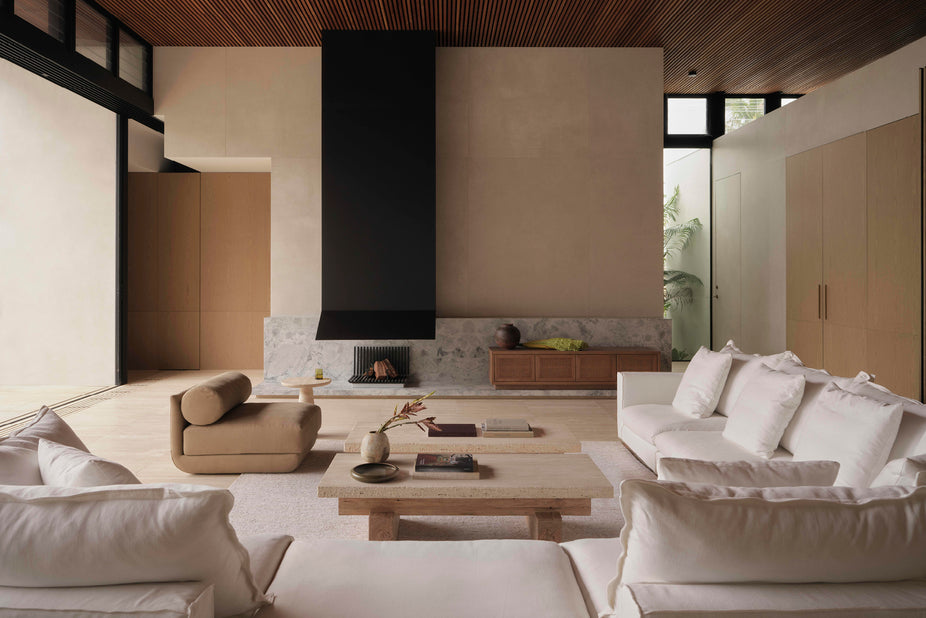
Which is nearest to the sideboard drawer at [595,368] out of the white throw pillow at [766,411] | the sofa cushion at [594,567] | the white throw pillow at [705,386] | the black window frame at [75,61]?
the white throw pillow at [705,386]

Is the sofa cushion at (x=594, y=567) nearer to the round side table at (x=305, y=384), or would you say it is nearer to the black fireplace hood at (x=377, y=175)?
the round side table at (x=305, y=384)

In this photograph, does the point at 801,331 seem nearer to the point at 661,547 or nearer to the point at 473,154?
the point at 473,154

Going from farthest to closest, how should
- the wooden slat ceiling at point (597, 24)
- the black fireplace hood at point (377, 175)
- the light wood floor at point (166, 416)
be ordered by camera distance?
the black fireplace hood at point (377, 175) → the wooden slat ceiling at point (597, 24) → the light wood floor at point (166, 416)

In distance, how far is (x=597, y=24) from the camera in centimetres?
643

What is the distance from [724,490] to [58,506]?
4.54 feet

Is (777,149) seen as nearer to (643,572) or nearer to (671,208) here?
(671,208)

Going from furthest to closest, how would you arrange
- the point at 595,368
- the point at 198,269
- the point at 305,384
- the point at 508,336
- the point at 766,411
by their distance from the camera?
the point at 198,269
the point at 508,336
the point at 595,368
the point at 305,384
the point at 766,411

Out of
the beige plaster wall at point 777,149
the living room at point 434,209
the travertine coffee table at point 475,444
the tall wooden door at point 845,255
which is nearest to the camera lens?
the travertine coffee table at point 475,444

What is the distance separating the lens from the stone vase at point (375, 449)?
284 cm

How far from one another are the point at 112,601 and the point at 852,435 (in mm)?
2402

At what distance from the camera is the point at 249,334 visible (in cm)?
832

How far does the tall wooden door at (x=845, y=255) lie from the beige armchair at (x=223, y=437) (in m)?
5.19

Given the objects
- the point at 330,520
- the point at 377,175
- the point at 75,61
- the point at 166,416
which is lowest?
the point at 330,520

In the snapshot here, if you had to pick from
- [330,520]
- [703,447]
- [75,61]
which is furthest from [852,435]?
[75,61]
